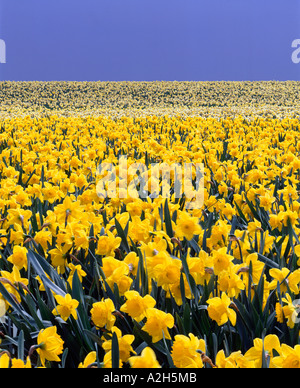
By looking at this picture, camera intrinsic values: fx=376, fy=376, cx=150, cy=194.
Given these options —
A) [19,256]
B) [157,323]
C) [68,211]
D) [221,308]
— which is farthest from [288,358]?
[68,211]

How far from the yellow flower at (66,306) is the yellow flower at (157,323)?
307 mm

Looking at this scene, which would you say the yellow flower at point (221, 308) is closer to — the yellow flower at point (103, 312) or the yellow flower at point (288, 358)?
the yellow flower at point (288, 358)

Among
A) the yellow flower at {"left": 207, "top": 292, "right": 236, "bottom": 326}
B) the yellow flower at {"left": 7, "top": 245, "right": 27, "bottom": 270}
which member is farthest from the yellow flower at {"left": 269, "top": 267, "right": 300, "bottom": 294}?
the yellow flower at {"left": 7, "top": 245, "right": 27, "bottom": 270}

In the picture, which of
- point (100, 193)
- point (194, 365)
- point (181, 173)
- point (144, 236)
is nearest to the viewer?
point (194, 365)

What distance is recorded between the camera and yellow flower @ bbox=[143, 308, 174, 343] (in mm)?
1315

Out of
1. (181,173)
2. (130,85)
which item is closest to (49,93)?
(130,85)

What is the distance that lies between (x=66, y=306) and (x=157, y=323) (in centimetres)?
38

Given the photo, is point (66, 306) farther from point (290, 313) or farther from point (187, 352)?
point (290, 313)

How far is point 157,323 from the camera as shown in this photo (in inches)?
52.8

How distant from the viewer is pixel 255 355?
1250 millimetres

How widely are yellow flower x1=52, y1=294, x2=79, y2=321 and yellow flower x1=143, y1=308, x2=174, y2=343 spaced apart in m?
0.31

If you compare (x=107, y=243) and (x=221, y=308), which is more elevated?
(x=107, y=243)
